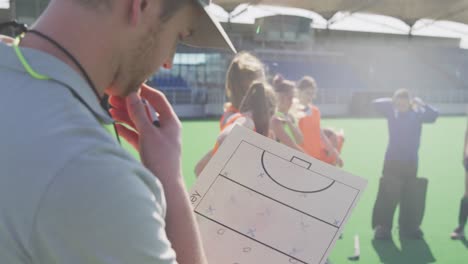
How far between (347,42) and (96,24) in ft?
96.5

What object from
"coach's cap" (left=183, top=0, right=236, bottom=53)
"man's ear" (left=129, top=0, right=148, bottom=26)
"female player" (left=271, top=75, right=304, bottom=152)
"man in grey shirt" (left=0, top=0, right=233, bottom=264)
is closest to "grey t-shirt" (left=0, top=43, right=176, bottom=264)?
"man in grey shirt" (left=0, top=0, right=233, bottom=264)

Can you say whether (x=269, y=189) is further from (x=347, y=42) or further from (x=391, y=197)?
(x=347, y=42)

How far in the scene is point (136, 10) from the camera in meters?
0.71

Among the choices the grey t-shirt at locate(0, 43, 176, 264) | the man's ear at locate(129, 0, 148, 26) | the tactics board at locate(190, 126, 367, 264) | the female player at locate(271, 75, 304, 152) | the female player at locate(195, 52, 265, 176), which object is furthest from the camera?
the female player at locate(271, 75, 304, 152)

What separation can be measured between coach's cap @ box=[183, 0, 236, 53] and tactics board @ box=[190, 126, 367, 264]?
0.79ft

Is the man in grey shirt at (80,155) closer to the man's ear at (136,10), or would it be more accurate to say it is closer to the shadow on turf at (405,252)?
the man's ear at (136,10)

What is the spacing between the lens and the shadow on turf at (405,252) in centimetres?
381

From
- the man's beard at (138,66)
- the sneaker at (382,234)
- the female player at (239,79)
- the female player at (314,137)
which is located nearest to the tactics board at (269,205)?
the man's beard at (138,66)

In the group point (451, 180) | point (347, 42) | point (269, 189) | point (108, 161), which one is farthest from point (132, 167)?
point (347, 42)

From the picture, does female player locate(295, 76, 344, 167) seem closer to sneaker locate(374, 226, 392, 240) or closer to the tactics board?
sneaker locate(374, 226, 392, 240)

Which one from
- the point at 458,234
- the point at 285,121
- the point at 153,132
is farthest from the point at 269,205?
the point at 458,234

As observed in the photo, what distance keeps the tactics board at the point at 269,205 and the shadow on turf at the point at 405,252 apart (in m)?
2.94

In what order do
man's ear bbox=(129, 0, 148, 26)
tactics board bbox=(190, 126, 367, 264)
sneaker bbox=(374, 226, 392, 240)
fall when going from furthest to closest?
sneaker bbox=(374, 226, 392, 240) < tactics board bbox=(190, 126, 367, 264) < man's ear bbox=(129, 0, 148, 26)

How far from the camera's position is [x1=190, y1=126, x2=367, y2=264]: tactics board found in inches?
41.2
